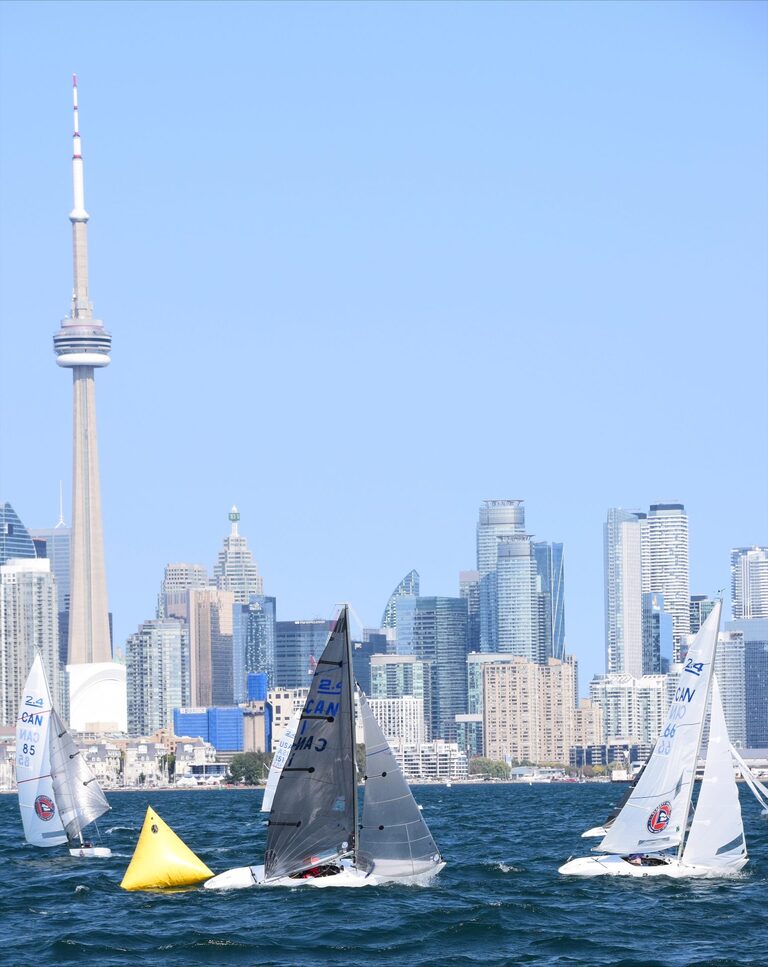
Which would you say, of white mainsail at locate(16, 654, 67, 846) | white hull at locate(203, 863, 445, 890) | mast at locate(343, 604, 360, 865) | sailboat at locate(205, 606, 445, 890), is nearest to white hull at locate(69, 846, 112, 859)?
white mainsail at locate(16, 654, 67, 846)

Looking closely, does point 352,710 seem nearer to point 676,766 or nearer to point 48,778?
point 676,766

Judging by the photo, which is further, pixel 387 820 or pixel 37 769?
pixel 37 769

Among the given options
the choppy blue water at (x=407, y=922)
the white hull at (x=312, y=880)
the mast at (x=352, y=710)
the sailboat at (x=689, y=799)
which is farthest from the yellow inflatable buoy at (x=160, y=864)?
the sailboat at (x=689, y=799)

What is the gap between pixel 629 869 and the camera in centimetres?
5544

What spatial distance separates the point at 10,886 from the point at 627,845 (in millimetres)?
18588

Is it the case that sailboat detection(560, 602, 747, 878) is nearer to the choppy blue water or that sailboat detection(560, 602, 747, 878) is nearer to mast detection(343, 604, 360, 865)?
the choppy blue water

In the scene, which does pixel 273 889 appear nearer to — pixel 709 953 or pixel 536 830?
pixel 709 953

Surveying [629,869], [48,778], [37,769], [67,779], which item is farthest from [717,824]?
[37,769]

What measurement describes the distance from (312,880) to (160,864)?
583 centimetres

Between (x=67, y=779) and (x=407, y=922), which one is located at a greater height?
(x=67, y=779)

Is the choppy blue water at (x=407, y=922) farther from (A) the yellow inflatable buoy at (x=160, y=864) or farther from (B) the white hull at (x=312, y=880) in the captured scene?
(A) the yellow inflatable buoy at (x=160, y=864)

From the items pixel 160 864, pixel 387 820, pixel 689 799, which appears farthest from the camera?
pixel 160 864

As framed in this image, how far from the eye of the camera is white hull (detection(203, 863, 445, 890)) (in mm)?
51500

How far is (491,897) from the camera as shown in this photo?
54500 millimetres
